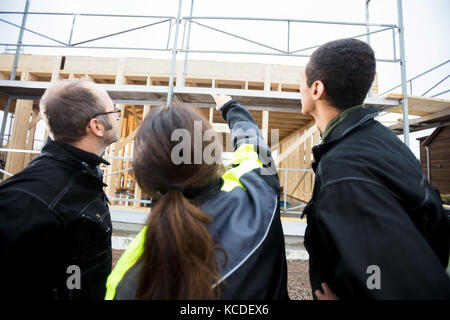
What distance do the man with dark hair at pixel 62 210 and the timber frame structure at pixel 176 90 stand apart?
97.1 inches

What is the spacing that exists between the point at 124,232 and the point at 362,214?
5.14 meters

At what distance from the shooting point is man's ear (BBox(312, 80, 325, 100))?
52.7 inches

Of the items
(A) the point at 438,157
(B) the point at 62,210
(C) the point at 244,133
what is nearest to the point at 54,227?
(B) the point at 62,210

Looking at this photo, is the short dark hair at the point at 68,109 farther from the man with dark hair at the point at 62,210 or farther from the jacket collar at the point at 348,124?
the jacket collar at the point at 348,124

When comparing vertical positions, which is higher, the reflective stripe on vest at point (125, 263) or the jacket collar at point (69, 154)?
the jacket collar at point (69, 154)

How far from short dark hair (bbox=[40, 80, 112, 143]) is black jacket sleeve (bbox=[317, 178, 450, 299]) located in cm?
169

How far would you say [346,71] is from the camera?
1266 mm

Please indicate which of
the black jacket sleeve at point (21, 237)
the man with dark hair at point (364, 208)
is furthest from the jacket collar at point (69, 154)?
the man with dark hair at point (364, 208)

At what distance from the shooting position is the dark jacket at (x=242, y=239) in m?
0.86

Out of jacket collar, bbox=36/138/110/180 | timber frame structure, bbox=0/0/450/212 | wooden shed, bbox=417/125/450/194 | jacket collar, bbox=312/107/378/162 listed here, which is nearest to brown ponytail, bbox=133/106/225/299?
jacket collar, bbox=312/107/378/162

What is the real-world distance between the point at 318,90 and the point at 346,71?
17 centimetres

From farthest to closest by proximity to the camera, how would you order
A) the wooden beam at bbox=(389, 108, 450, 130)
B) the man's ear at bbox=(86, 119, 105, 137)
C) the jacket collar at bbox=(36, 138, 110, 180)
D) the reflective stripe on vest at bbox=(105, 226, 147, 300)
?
the wooden beam at bbox=(389, 108, 450, 130)
the man's ear at bbox=(86, 119, 105, 137)
the jacket collar at bbox=(36, 138, 110, 180)
the reflective stripe on vest at bbox=(105, 226, 147, 300)

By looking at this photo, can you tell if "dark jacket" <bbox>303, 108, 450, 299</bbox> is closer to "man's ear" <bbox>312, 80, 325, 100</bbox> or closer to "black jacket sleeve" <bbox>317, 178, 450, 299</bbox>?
"black jacket sleeve" <bbox>317, 178, 450, 299</bbox>
